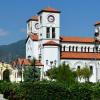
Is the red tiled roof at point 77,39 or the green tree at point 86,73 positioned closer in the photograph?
the green tree at point 86,73

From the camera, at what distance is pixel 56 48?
3671 inches

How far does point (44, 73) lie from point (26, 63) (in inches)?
191

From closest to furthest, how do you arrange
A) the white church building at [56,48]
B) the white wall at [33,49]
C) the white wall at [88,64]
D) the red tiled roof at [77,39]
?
the white church building at [56,48] < the white wall at [88,64] < the white wall at [33,49] < the red tiled roof at [77,39]

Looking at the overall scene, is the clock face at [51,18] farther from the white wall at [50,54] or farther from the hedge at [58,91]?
the hedge at [58,91]

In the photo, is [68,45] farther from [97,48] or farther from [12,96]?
[12,96]

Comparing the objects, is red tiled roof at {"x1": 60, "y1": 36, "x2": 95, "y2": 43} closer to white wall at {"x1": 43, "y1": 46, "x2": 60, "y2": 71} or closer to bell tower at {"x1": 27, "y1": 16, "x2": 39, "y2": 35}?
bell tower at {"x1": 27, "y1": 16, "x2": 39, "y2": 35}

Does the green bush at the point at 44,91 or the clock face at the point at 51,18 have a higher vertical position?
the clock face at the point at 51,18

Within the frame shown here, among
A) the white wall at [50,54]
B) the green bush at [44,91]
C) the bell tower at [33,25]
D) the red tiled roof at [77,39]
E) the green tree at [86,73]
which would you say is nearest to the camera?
the green bush at [44,91]

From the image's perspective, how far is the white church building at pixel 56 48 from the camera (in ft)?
305

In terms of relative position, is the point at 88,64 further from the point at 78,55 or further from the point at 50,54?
the point at 50,54

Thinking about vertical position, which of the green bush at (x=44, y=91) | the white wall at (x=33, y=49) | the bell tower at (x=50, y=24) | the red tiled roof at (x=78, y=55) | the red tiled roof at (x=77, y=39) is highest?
the bell tower at (x=50, y=24)

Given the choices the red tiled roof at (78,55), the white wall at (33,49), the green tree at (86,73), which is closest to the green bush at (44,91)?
the green tree at (86,73)

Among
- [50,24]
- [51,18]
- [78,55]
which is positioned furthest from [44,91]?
[78,55]

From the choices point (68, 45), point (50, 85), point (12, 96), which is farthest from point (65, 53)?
point (50, 85)
